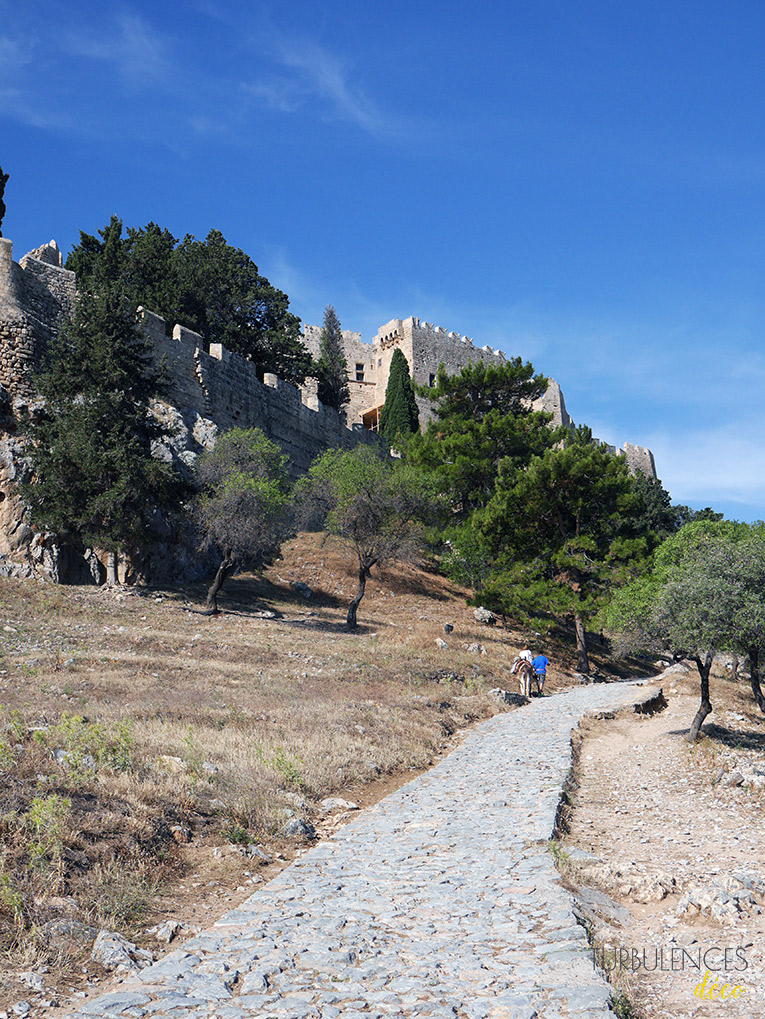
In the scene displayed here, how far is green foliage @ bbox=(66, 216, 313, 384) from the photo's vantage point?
120 feet

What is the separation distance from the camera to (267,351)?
4250cm

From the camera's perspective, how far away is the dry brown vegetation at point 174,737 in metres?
5.62

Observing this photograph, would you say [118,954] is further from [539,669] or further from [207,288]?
[207,288]

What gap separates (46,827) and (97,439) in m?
18.3

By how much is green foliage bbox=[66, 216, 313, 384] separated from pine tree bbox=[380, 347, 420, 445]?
10.2 m

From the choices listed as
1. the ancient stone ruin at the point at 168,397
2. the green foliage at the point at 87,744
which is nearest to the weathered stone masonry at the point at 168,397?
the ancient stone ruin at the point at 168,397

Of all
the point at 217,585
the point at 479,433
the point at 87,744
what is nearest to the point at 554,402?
the point at 479,433

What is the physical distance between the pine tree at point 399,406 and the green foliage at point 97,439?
94.2ft

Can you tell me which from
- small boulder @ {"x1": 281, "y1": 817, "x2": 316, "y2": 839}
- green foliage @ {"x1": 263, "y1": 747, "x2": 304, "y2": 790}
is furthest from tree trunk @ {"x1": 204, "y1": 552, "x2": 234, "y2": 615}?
small boulder @ {"x1": 281, "y1": 817, "x2": 316, "y2": 839}

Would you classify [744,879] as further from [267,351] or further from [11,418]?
[267,351]

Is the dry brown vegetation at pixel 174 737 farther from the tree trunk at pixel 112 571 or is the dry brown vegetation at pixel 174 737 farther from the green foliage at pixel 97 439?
the green foliage at pixel 97 439

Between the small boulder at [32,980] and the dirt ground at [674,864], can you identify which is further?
the dirt ground at [674,864]

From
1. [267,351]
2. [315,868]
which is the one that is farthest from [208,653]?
[267,351]

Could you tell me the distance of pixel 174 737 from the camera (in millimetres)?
9773
